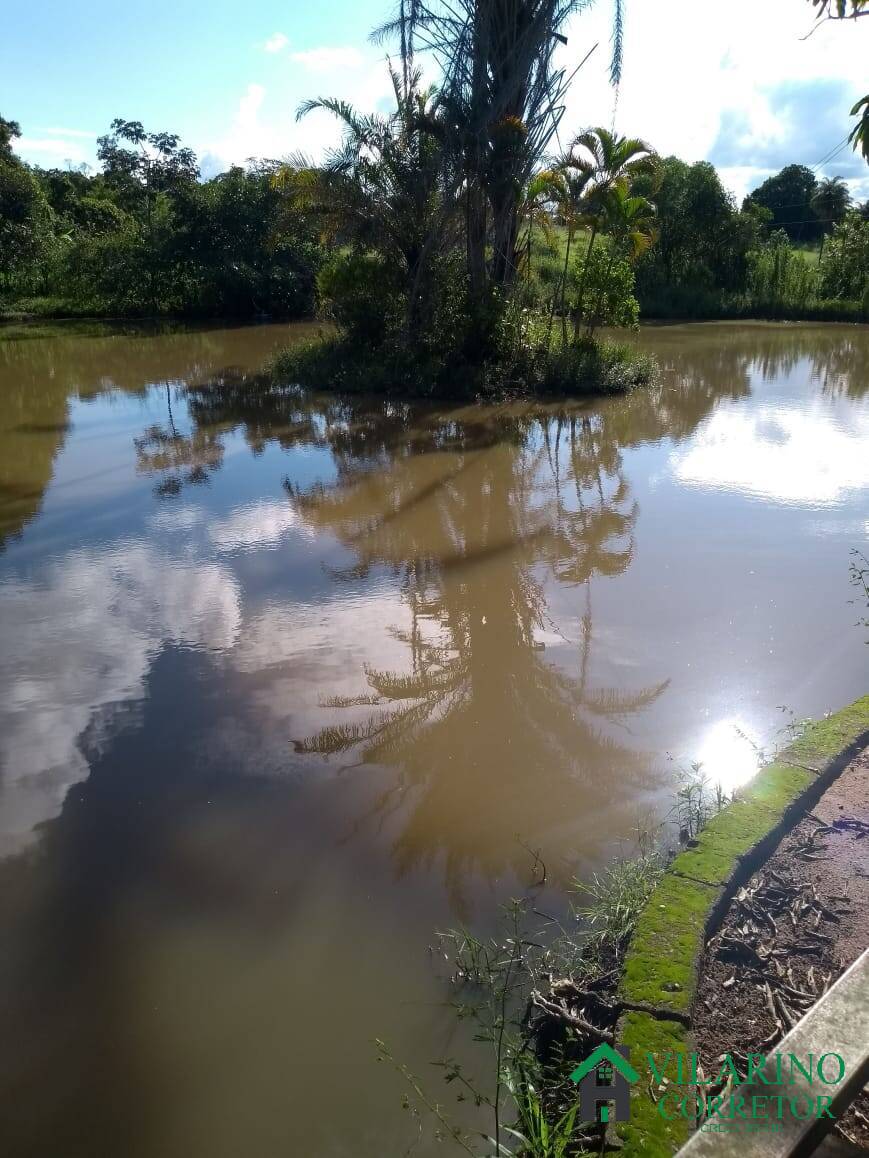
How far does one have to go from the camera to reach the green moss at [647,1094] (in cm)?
217

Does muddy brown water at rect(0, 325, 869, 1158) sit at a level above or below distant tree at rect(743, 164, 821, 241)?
below

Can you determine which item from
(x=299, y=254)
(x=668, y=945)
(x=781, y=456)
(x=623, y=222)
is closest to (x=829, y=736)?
(x=668, y=945)

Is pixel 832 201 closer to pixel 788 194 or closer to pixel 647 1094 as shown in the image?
pixel 788 194

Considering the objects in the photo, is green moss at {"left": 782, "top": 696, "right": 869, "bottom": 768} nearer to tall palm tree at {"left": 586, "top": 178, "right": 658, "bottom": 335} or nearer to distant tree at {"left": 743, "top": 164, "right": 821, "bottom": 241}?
tall palm tree at {"left": 586, "top": 178, "right": 658, "bottom": 335}

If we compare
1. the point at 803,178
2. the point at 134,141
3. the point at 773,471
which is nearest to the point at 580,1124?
the point at 773,471

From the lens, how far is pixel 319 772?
4.37 meters

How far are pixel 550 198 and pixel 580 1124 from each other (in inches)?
539

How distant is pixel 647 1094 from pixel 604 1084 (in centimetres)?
15

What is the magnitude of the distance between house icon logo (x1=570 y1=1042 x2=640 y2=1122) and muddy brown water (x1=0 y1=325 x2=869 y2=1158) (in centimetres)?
45

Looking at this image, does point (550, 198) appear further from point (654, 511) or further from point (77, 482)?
point (77, 482)

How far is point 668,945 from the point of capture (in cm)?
282

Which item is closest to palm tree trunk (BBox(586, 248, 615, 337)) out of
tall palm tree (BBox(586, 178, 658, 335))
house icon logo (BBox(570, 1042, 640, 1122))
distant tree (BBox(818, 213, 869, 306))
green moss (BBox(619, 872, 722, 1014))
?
tall palm tree (BBox(586, 178, 658, 335))

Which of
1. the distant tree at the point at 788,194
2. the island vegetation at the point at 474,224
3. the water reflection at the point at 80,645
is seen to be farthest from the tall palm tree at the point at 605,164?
the distant tree at the point at 788,194

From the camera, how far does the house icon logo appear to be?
2297 mm
